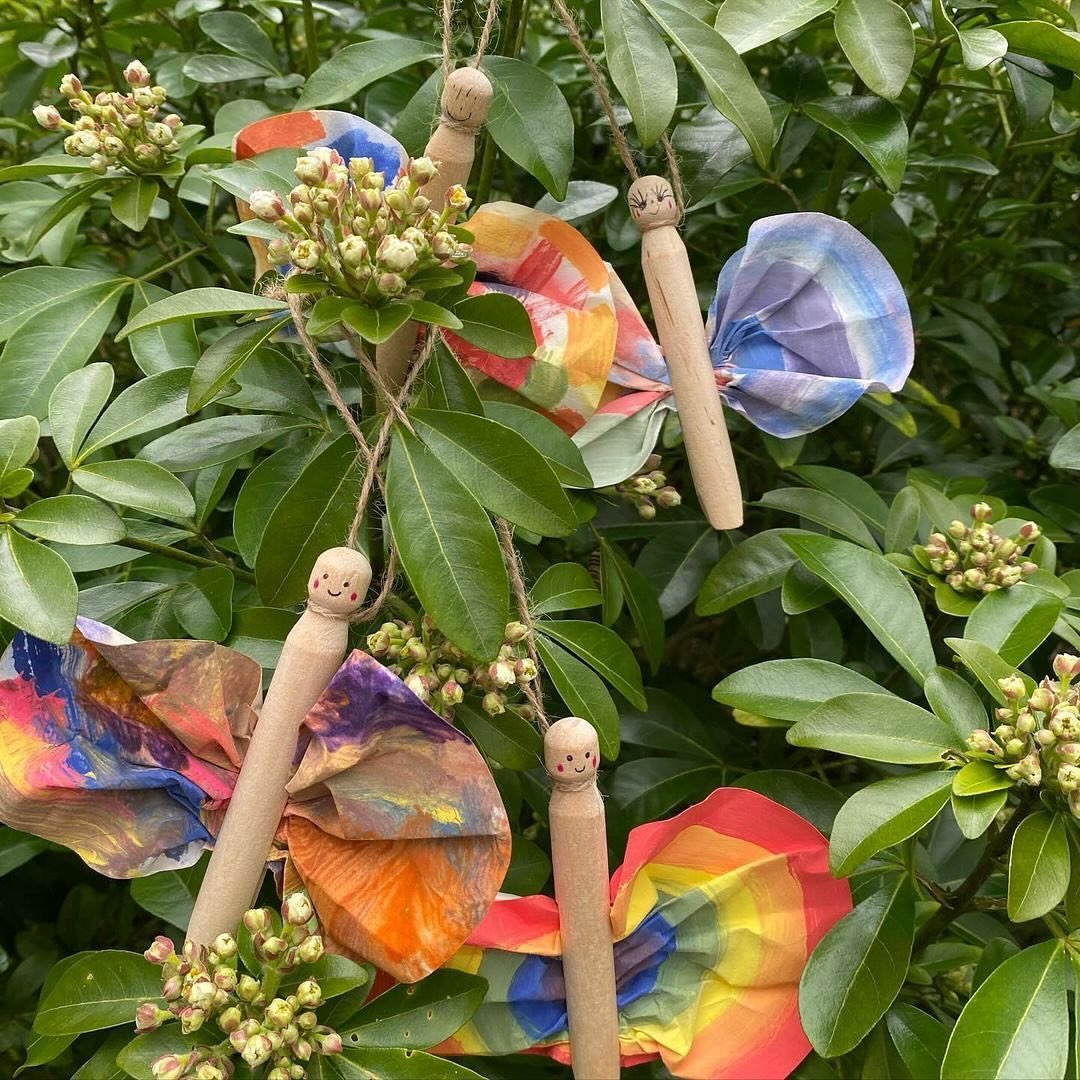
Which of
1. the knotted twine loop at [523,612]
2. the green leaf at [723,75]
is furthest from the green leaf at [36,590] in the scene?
the green leaf at [723,75]

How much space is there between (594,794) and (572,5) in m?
1.17

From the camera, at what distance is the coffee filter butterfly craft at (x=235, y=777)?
72cm

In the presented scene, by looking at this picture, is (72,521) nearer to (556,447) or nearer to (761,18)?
(556,447)

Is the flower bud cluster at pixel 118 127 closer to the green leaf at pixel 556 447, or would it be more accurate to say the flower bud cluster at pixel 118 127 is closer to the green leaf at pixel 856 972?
the green leaf at pixel 556 447

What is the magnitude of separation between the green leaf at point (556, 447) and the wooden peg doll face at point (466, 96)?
250mm

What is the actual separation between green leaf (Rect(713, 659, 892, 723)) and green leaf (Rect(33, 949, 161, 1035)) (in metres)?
0.53

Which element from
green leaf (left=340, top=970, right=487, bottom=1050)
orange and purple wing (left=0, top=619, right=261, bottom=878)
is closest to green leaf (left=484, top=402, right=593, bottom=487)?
orange and purple wing (left=0, top=619, right=261, bottom=878)

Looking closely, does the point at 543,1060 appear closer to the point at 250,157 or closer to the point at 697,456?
the point at 697,456

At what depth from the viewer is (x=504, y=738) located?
93cm

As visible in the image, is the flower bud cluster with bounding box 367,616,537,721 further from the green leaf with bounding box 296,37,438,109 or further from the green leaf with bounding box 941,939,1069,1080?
the green leaf with bounding box 296,37,438,109

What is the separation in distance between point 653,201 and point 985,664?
0.48 metres

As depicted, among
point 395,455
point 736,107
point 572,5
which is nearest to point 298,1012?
point 395,455

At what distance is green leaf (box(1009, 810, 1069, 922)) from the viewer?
0.76 metres

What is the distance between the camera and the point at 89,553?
102 cm
